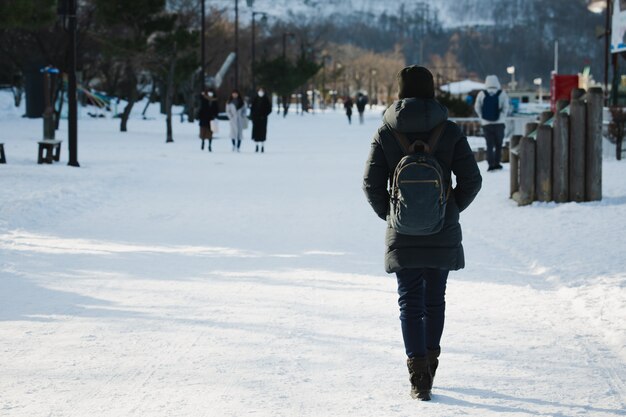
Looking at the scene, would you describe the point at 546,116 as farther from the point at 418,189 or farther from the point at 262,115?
the point at 262,115

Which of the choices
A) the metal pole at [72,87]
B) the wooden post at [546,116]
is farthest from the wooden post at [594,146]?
the metal pole at [72,87]

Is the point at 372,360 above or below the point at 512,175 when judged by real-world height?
below

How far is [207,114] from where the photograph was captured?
29.4 m

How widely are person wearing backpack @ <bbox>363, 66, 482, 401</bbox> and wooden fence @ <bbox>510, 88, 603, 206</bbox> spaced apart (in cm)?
828

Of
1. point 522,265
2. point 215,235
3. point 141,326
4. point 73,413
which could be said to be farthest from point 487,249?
point 73,413

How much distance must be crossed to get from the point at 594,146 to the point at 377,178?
8484 millimetres

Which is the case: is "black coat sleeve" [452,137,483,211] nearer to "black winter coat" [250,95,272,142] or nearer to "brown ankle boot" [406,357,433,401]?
"brown ankle boot" [406,357,433,401]

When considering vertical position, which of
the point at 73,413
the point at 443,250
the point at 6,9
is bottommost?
the point at 73,413

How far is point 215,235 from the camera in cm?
1119

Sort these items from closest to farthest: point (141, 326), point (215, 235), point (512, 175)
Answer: point (141, 326)
point (215, 235)
point (512, 175)

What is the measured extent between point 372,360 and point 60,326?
2.02 m

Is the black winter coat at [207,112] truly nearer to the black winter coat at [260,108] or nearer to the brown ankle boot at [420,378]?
the black winter coat at [260,108]

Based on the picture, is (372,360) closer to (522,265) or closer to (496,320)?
(496,320)

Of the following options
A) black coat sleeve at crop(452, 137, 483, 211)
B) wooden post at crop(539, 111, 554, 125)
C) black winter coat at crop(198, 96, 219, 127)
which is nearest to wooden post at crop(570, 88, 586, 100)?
wooden post at crop(539, 111, 554, 125)
